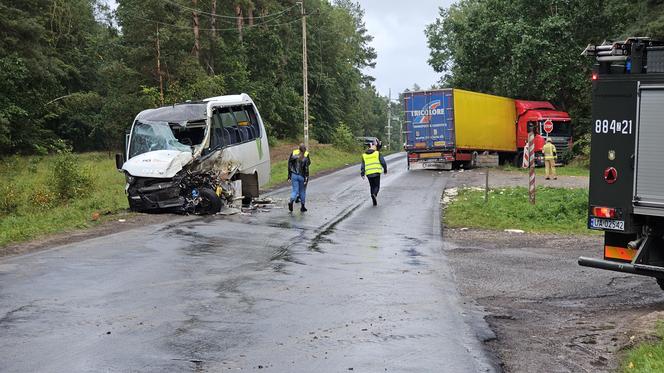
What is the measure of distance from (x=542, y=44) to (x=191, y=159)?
2660 cm

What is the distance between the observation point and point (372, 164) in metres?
19.6

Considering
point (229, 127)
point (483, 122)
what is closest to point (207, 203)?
point (229, 127)

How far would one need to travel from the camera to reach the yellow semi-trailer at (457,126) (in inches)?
1325

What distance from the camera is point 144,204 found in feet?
55.0

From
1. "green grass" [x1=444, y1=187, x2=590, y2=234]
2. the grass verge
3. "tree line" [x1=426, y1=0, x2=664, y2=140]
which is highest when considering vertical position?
"tree line" [x1=426, y1=0, x2=664, y2=140]

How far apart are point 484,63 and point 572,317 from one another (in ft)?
127

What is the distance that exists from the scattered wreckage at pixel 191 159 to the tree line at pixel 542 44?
23152 millimetres

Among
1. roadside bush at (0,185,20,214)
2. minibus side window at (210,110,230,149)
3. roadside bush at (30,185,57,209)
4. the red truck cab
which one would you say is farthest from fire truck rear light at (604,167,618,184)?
the red truck cab

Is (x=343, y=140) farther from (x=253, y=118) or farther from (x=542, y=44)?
(x=253, y=118)

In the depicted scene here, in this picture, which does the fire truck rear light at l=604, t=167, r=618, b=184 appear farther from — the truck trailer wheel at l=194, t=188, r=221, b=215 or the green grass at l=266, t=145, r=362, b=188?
the green grass at l=266, t=145, r=362, b=188

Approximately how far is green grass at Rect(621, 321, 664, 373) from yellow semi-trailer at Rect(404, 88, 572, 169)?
27.9 meters

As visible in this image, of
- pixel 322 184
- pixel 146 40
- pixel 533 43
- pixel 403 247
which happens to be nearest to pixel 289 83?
pixel 146 40

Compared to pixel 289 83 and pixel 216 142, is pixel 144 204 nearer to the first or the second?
pixel 216 142

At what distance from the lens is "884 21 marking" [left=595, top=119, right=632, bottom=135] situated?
7.61 meters
